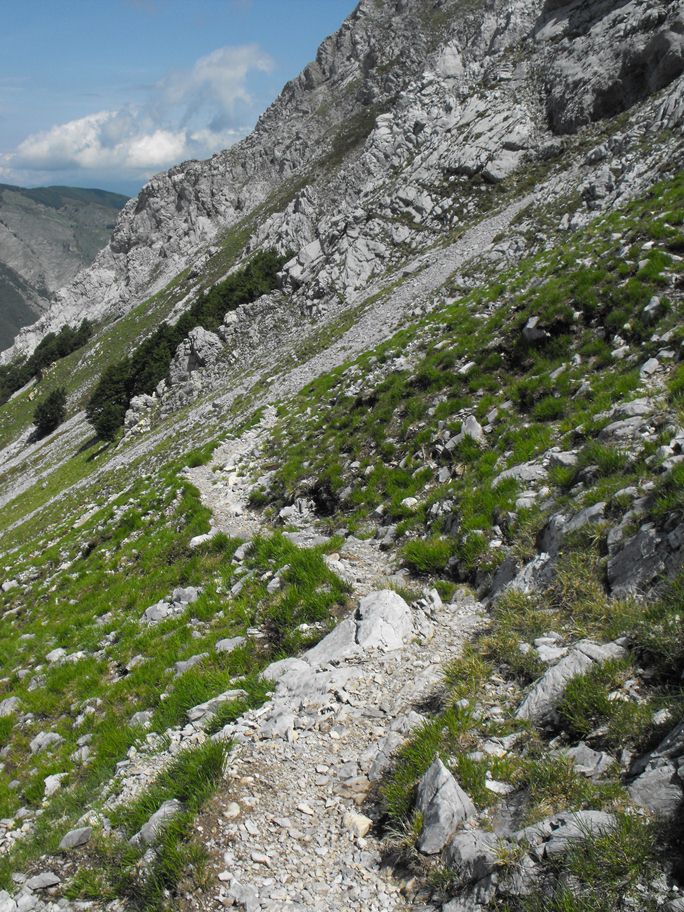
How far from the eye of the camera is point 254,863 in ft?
16.5

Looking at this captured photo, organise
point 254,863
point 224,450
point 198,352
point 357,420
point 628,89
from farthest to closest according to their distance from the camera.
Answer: point 198,352, point 628,89, point 224,450, point 357,420, point 254,863

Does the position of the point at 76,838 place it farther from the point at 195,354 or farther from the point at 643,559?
the point at 195,354

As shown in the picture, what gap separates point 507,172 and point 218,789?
58648 millimetres

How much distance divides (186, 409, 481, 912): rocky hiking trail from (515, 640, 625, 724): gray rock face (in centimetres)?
137

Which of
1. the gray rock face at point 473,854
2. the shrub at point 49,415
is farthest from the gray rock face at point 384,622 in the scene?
the shrub at point 49,415

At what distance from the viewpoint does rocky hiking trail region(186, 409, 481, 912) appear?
15.8 feet

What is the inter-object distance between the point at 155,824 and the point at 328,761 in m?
1.97

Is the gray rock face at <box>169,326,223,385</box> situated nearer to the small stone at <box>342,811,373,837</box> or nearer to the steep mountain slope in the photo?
the steep mountain slope

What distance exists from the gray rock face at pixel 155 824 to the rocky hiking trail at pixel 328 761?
1.63 feet

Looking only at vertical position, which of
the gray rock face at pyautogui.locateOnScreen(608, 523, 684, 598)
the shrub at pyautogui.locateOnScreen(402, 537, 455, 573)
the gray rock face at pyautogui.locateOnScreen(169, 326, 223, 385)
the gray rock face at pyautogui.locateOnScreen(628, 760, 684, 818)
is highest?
the gray rock face at pyautogui.locateOnScreen(169, 326, 223, 385)

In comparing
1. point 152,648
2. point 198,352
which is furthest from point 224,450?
point 198,352

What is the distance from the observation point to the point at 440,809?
4.75 m

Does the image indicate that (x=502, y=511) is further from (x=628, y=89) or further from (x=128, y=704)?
(x=628, y=89)

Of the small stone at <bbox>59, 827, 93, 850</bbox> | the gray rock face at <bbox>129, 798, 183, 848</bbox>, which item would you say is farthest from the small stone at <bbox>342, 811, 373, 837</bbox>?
the small stone at <bbox>59, 827, 93, 850</bbox>
